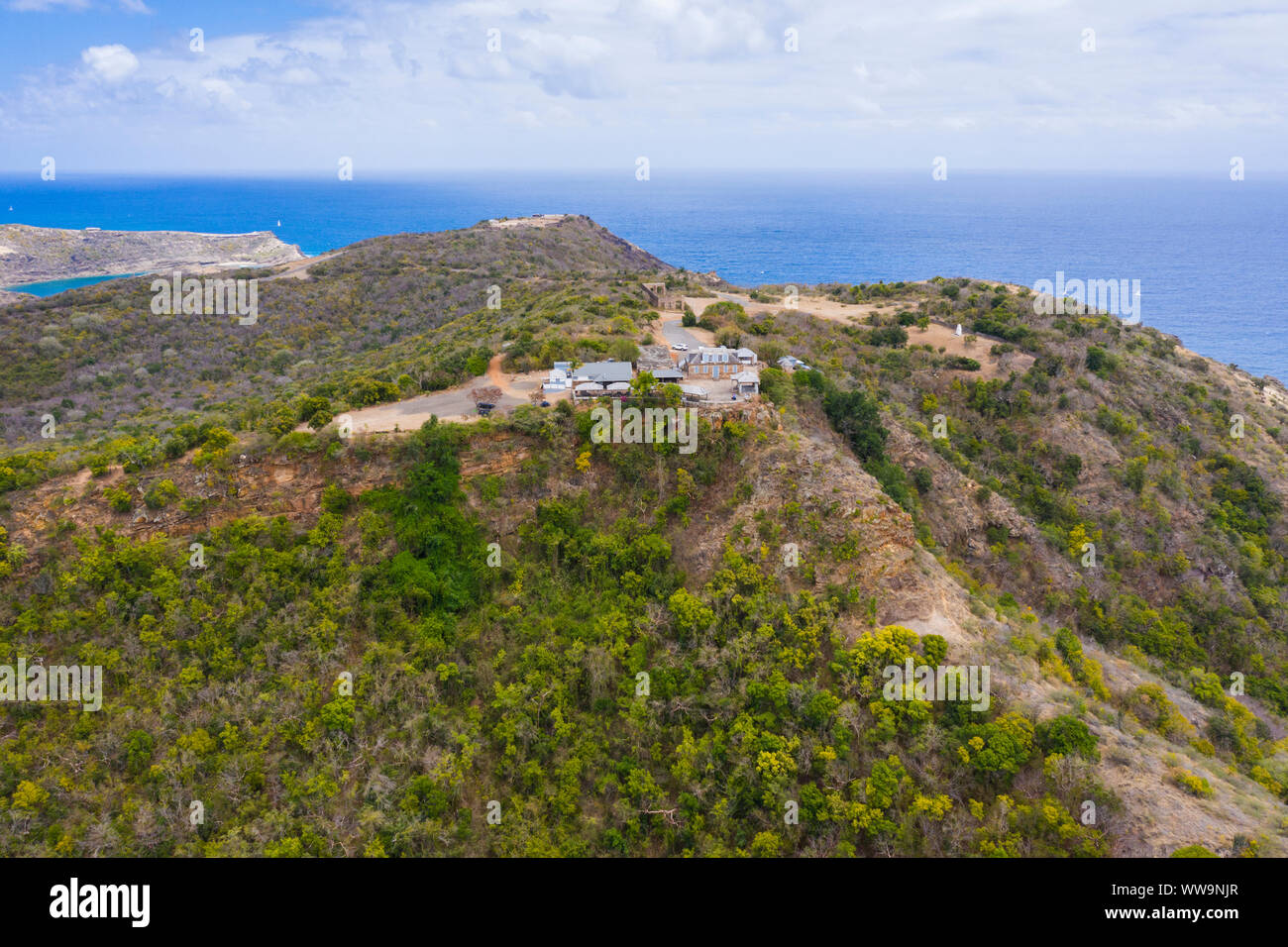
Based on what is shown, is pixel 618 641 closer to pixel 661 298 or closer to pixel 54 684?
pixel 54 684

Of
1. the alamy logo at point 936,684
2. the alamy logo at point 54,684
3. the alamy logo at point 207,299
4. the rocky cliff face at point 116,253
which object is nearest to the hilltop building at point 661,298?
the alamy logo at point 936,684

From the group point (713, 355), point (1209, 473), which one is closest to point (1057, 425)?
point (1209, 473)

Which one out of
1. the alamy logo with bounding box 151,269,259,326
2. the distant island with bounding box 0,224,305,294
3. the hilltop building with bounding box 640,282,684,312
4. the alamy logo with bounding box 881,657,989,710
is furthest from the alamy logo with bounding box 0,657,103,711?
the distant island with bounding box 0,224,305,294

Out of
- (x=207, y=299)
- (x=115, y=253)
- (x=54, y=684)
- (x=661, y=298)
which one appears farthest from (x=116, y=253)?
(x=54, y=684)

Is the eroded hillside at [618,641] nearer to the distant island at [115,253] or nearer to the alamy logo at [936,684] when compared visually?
the alamy logo at [936,684]

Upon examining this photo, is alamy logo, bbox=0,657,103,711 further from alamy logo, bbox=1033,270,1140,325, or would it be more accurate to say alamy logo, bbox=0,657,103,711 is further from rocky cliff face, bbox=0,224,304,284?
rocky cliff face, bbox=0,224,304,284

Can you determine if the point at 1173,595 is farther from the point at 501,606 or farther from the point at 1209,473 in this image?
the point at 501,606
